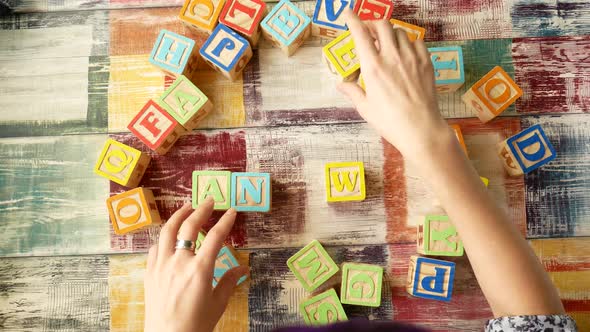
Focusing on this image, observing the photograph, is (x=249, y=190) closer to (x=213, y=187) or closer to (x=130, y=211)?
(x=213, y=187)

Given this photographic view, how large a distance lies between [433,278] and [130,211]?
2.75 ft

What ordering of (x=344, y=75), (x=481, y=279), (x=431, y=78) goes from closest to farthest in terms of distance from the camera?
(x=481, y=279) → (x=431, y=78) → (x=344, y=75)

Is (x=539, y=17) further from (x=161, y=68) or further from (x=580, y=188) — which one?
(x=161, y=68)

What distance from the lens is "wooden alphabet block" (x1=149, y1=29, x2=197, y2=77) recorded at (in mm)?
1287

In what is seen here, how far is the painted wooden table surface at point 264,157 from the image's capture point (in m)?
1.29

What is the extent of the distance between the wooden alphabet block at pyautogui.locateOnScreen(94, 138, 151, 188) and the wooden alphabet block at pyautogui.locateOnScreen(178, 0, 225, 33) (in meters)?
0.39

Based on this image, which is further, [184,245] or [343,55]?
[343,55]

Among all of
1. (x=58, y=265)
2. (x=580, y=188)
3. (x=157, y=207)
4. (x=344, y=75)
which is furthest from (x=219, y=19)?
(x=580, y=188)

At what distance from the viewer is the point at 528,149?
4.15 feet

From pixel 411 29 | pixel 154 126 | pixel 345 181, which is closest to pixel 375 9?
pixel 411 29

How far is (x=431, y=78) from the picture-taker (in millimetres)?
1030

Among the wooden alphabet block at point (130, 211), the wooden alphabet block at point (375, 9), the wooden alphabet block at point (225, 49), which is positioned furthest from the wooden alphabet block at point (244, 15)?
the wooden alphabet block at point (130, 211)

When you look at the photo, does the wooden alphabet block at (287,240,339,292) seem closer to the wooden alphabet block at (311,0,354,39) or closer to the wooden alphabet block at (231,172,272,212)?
the wooden alphabet block at (231,172,272,212)

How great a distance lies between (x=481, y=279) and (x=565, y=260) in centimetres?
51
